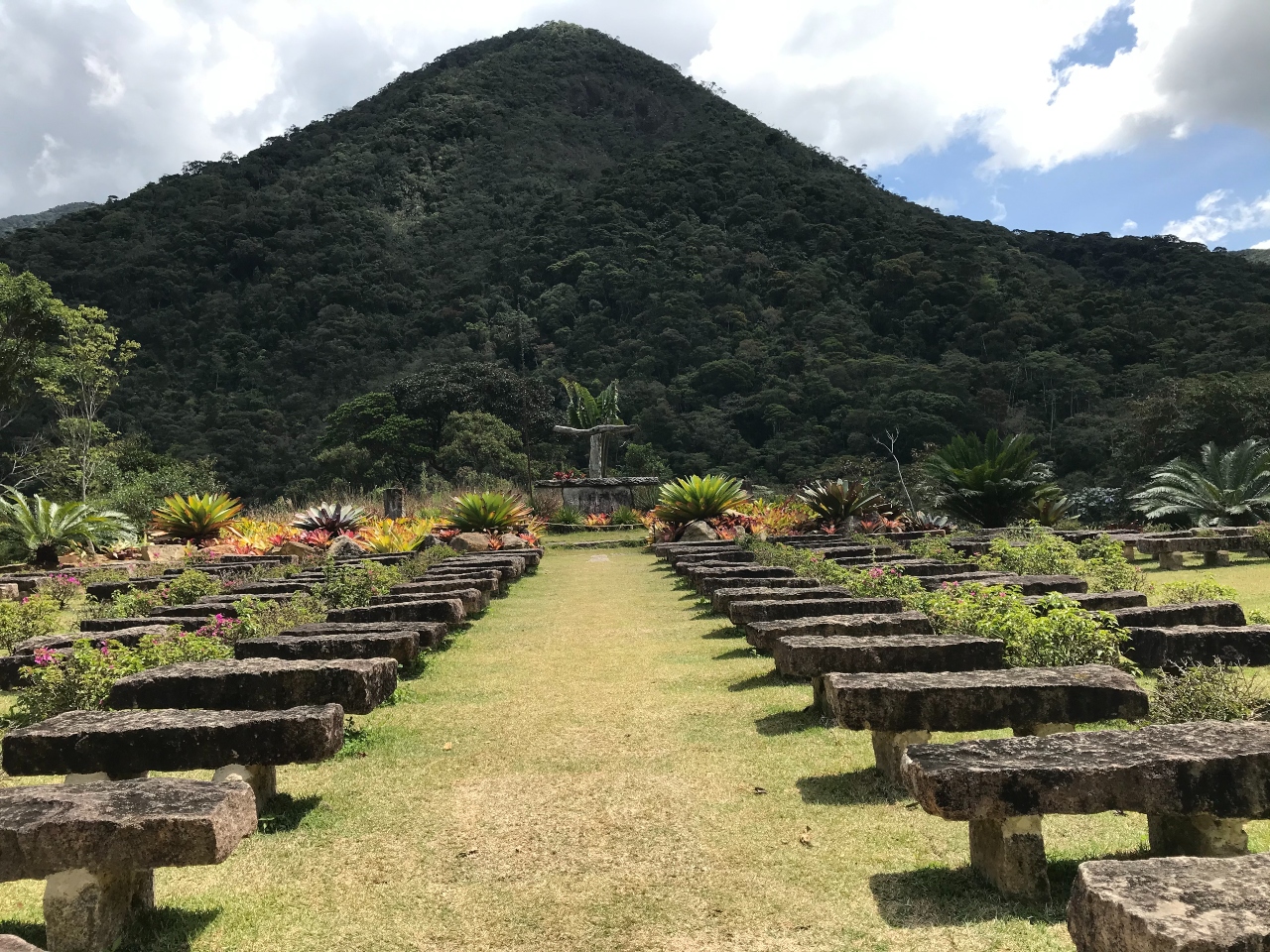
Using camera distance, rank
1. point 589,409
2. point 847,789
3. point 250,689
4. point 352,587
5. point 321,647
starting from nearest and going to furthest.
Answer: point 847,789
point 250,689
point 321,647
point 352,587
point 589,409

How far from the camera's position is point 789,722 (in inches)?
201

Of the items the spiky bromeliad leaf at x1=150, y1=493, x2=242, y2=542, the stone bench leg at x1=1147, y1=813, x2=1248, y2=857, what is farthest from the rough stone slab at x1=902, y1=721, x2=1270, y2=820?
the spiky bromeliad leaf at x1=150, y1=493, x2=242, y2=542

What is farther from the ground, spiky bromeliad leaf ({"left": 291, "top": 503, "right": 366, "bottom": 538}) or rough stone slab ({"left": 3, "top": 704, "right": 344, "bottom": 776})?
spiky bromeliad leaf ({"left": 291, "top": 503, "right": 366, "bottom": 538})

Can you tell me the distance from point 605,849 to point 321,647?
115 inches

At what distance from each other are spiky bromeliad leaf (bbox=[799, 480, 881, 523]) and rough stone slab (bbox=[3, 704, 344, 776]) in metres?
16.5

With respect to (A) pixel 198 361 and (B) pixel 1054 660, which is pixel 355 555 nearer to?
(B) pixel 1054 660

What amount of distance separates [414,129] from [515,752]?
102m

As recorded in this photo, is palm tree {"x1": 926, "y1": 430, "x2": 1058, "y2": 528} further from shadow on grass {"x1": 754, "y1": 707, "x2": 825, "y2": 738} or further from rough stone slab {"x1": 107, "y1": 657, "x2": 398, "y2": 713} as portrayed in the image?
rough stone slab {"x1": 107, "y1": 657, "x2": 398, "y2": 713}

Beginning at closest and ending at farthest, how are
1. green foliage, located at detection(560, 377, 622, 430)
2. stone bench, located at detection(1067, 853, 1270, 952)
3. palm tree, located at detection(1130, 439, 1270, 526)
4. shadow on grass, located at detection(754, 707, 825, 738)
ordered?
stone bench, located at detection(1067, 853, 1270, 952), shadow on grass, located at detection(754, 707, 825, 738), palm tree, located at detection(1130, 439, 1270, 526), green foliage, located at detection(560, 377, 622, 430)

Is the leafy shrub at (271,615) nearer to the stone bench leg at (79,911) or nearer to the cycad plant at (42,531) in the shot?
the stone bench leg at (79,911)

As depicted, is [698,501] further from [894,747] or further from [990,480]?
[894,747]

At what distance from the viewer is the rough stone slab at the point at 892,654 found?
446 cm

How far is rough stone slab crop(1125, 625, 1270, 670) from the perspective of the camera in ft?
16.7

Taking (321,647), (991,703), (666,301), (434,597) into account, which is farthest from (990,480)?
(666,301)
